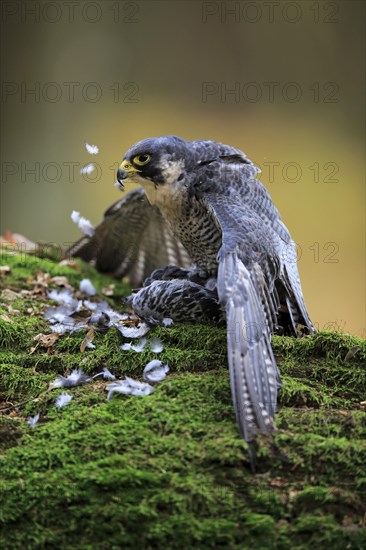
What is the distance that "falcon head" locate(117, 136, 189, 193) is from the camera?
3.39 metres

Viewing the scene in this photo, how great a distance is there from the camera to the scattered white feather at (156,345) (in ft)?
9.91

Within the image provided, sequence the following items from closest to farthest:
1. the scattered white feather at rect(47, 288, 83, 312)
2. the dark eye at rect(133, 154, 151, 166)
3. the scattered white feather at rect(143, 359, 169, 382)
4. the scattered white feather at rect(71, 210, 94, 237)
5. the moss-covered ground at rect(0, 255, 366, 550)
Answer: the moss-covered ground at rect(0, 255, 366, 550), the scattered white feather at rect(143, 359, 169, 382), the dark eye at rect(133, 154, 151, 166), the scattered white feather at rect(47, 288, 83, 312), the scattered white feather at rect(71, 210, 94, 237)

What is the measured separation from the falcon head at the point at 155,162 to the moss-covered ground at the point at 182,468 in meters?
1.14

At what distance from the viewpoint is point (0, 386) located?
9.54ft

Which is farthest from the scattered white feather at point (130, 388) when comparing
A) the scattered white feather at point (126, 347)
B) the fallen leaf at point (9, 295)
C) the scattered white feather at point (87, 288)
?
the scattered white feather at point (87, 288)

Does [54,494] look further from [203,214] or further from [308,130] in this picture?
[308,130]

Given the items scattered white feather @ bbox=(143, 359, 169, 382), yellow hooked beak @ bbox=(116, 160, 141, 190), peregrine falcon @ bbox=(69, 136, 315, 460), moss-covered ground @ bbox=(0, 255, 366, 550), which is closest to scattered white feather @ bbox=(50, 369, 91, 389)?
moss-covered ground @ bbox=(0, 255, 366, 550)

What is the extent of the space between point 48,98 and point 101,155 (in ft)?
4.47

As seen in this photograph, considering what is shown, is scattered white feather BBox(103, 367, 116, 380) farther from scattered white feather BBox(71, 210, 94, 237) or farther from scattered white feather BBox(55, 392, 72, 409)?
scattered white feather BBox(71, 210, 94, 237)

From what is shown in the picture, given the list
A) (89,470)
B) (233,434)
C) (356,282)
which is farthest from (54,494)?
(356,282)

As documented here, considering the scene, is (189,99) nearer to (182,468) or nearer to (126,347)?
(126,347)

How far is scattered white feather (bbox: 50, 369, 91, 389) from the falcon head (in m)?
1.11

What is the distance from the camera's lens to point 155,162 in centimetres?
340

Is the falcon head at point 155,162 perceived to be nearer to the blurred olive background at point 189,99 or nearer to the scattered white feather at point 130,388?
the scattered white feather at point 130,388
